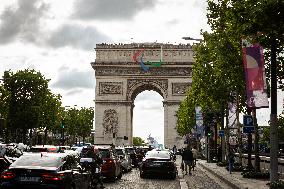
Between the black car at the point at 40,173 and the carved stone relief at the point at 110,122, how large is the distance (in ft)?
248

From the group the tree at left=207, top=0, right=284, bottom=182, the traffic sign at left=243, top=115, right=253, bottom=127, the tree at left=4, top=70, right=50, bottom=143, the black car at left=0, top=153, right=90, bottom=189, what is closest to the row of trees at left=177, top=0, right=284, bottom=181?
the tree at left=207, top=0, right=284, bottom=182

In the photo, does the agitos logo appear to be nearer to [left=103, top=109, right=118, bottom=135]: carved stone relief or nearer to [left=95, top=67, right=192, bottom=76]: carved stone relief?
[left=95, top=67, right=192, bottom=76]: carved stone relief

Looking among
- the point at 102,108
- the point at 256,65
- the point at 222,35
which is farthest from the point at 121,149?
the point at 102,108

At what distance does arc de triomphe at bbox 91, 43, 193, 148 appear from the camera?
88.9 meters

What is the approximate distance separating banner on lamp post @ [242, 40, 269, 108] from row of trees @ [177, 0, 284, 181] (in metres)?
0.49

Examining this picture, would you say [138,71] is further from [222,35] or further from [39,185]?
[39,185]

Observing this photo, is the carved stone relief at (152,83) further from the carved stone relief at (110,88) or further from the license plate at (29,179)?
the license plate at (29,179)

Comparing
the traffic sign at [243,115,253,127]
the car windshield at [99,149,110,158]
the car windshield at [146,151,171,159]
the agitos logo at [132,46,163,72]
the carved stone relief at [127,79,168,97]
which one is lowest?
the car windshield at [146,151,171,159]

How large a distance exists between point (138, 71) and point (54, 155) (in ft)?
256

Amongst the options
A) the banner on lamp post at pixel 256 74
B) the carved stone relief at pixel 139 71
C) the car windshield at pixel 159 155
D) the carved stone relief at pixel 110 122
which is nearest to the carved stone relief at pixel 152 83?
the carved stone relief at pixel 139 71

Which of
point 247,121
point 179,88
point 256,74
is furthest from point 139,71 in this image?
point 256,74

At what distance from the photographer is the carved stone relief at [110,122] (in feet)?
290

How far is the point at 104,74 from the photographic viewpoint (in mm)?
89875

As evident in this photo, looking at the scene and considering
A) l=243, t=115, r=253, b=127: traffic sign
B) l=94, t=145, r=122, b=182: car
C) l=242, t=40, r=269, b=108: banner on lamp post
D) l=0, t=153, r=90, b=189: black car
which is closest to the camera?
l=0, t=153, r=90, b=189: black car
